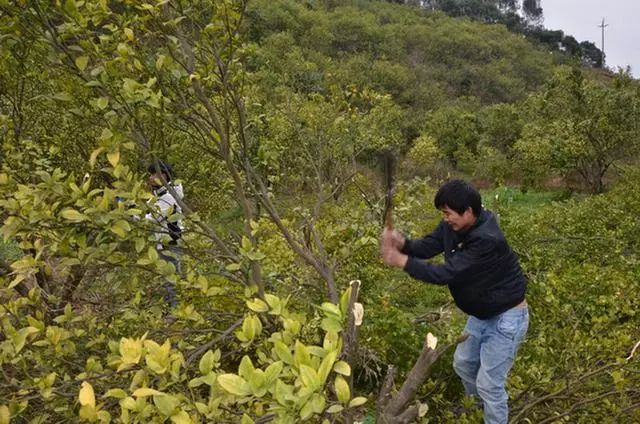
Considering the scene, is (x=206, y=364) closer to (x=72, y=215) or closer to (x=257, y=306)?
(x=257, y=306)

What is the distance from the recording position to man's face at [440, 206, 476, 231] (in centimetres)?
292

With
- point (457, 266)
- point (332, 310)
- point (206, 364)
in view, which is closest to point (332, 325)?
point (332, 310)

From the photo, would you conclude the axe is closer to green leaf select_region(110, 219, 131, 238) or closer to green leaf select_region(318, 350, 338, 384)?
green leaf select_region(110, 219, 131, 238)

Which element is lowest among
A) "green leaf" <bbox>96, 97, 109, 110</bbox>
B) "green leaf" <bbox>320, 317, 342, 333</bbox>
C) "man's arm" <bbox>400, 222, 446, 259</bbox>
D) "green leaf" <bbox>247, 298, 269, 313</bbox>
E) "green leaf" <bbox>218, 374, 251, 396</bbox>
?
"man's arm" <bbox>400, 222, 446, 259</bbox>

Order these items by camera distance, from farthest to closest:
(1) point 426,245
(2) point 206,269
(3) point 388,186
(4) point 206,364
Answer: (2) point 206,269 → (1) point 426,245 → (3) point 388,186 → (4) point 206,364

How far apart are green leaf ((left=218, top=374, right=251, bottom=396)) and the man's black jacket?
5.27ft

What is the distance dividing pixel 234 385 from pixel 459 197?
6.28 feet

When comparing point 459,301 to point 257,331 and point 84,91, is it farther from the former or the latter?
point 84,91

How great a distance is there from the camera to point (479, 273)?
2975mm

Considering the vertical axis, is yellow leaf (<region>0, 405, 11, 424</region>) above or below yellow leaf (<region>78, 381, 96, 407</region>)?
below

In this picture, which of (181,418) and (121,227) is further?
(121,227)

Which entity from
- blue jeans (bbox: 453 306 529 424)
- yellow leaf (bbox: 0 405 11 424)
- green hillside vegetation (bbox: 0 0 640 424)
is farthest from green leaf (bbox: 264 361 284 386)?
blue jeans (bbox: 453 306 529 424)

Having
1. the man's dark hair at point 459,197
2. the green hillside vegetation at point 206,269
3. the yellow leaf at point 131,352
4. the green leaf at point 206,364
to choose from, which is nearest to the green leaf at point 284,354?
the green hillside vegetation at point 206,269

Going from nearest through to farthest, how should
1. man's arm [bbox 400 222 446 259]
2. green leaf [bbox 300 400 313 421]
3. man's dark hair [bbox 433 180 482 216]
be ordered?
green leaf [bbox 300 400 313 421], man's dark hair [bbox 433 180 482 216], man's arm [bbox 400 222 446 259]
